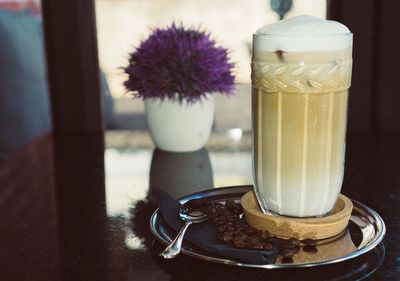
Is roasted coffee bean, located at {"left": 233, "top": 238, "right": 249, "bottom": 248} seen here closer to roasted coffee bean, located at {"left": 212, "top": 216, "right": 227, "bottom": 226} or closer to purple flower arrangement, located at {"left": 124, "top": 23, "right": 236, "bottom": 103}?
roasted coffee bean, located at {"left": 212, "top": 216, "right": 227, "bottom": 226}

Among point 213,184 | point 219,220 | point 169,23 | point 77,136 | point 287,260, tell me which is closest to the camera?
point 287,260

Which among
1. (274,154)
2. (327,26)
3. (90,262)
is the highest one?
(327,26)

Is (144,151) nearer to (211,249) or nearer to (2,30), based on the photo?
(211,249)

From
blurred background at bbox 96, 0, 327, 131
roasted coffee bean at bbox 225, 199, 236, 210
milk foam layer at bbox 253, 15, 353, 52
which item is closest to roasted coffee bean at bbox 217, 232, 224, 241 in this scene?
roasted coffee bean at bbox 225, 199, 236, 210

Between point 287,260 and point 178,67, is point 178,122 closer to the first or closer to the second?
point 178,67

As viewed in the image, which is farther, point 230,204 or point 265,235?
point 230,204

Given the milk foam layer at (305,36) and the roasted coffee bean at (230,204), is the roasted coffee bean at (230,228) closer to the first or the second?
the roasted coffee bean at (230,204)

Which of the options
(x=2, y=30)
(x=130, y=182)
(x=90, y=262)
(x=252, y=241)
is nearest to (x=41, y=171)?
(x=130, y=182)

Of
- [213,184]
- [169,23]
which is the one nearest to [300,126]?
[213,184]
